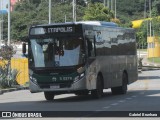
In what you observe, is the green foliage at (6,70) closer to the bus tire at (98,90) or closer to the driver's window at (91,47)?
the bus tire at (98,90)

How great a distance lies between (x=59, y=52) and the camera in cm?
2477

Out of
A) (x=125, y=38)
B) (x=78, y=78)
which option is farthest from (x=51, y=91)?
(x=125, y=38)

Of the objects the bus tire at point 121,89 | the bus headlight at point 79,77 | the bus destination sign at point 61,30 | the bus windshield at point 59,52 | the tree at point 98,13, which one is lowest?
the bus tire at point 121,89

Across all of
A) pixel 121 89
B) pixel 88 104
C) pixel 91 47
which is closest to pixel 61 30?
pixel 91 47

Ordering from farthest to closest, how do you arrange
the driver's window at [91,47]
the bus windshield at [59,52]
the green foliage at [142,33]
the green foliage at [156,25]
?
the green foliage at [142,33], the green foliage at [156,25], the driver's window at [91,47], the bus windshield at [59,52]

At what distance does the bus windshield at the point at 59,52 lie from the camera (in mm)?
24672

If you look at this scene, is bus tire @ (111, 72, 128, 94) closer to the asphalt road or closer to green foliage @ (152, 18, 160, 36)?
the asphalt road

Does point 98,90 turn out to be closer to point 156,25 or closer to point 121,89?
point 121,89

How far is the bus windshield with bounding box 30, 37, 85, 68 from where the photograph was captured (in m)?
24.7

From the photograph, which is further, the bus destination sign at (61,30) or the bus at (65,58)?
the bus destination sign at (61,30)

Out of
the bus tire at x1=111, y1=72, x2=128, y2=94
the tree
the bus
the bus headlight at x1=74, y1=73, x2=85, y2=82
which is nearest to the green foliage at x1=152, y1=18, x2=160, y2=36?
the tree

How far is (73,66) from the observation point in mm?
24562

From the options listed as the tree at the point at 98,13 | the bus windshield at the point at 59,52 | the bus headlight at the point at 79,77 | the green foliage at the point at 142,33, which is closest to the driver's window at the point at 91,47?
the bus windshield at the point at 59,52

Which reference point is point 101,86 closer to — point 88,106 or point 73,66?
point 73,66
